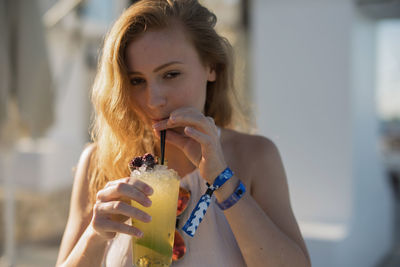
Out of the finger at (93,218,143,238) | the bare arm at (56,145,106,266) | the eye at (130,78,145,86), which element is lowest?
the bare arm at (56,145,106,266)

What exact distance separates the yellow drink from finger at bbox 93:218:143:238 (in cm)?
5

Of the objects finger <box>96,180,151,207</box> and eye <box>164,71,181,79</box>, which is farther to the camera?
eye <box>164,71,181,79</box>

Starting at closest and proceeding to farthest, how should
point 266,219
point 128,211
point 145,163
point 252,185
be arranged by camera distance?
point 128,211, point 145,163, point 266,219, point 252,185

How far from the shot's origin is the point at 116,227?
122 centimetres

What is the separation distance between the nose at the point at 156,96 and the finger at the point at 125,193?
404 mm

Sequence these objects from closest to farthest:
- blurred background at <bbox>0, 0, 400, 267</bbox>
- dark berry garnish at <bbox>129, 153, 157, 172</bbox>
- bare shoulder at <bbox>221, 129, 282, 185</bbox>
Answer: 1. dark berry garnish at <bbox>129, 153, 157, 172</bbox>
2. bare shoulder at <bbox>221, 129, 282, 185</bbox>
3. blurred background at <bbox>0, 0, 400, 267</bbox>

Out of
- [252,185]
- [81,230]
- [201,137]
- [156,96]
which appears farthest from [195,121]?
[81,230]

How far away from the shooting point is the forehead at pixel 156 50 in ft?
5.01

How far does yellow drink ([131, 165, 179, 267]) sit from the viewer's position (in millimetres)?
1249

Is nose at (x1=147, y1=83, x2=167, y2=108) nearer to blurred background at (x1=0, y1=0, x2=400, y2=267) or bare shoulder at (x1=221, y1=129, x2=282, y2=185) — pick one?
bare shoulder at (x1=221, y1=129, x2=282, y2=185)

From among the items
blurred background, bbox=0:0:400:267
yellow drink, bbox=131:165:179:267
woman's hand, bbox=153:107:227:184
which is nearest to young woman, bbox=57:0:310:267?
woman's hand, bbox=153:107:227:184

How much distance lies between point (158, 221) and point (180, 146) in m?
0.39

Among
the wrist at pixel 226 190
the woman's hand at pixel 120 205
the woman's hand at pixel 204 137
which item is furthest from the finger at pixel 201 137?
the woman's hand at pixel 120 205

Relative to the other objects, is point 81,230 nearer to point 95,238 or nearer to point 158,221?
point 95,238
